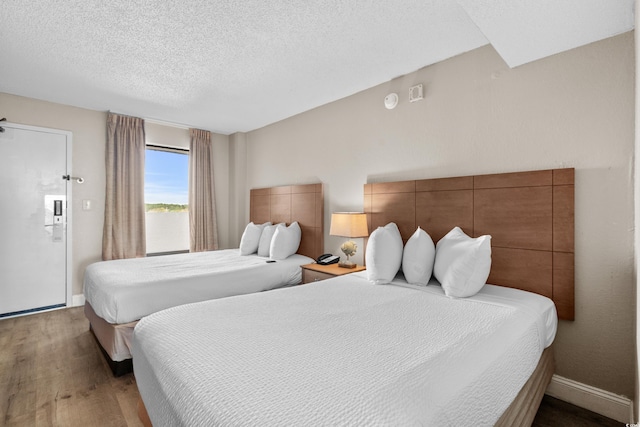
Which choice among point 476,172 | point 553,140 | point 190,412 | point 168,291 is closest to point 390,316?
point 190,412

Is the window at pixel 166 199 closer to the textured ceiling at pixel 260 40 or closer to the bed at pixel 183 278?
the bed at pixel 183 278

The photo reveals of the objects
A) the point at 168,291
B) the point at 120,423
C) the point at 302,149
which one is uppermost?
the point at 302,149

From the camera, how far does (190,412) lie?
0.94 m

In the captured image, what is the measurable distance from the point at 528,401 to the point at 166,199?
4.73 meters

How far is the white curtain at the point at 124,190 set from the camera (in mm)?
3998

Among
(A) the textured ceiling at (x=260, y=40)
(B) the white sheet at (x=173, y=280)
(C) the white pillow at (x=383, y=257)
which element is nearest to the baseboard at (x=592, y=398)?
(C) the white pillow at (x=383, y=257)

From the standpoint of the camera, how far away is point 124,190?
411cm

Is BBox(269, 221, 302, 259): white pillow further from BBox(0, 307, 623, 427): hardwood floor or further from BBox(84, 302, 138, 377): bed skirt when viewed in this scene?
BBox(0, 307, 623, 427): hardwood floor

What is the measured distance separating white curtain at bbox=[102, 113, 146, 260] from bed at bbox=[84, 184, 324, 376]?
95cm

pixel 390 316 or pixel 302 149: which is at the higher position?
pixel 302 149

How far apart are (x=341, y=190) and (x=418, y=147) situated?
1009 millimetres

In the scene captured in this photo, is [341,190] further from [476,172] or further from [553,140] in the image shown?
[553,140]

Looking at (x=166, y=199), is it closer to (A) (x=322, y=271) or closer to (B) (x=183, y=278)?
(B) (x=183, y=278)

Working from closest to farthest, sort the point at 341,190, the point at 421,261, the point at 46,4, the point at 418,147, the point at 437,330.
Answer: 1. the point at 437,330
2. the point at 46,4
3. the point at 421,261
4. the point at 418,147
5. the point at 341,190
